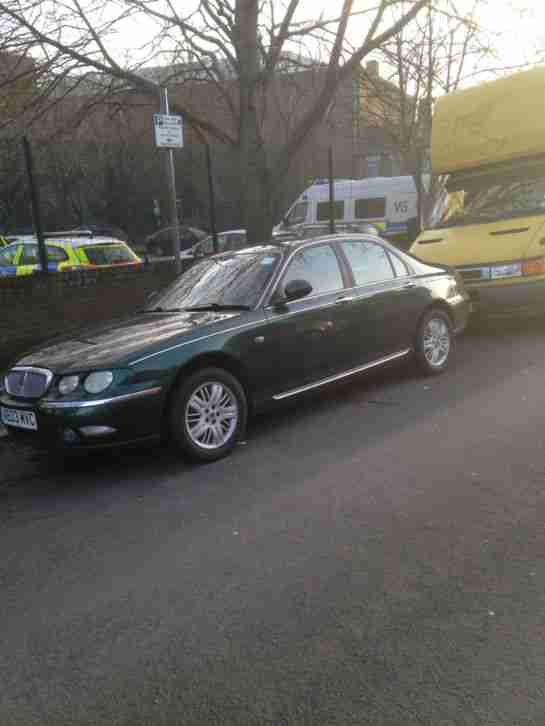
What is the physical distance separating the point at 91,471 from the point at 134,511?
0.91 metres

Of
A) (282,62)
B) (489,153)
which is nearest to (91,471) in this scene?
(489,153)

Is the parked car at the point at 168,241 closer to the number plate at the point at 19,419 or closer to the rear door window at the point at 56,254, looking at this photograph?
the rear door window at the point at 56,254

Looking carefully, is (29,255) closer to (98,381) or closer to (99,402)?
(98,381)

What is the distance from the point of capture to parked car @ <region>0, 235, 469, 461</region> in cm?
458

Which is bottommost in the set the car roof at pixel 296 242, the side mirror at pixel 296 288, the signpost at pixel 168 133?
the side mirror at pixel 296 288

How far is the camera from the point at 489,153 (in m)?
9.51

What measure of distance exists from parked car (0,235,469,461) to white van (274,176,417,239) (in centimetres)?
1373

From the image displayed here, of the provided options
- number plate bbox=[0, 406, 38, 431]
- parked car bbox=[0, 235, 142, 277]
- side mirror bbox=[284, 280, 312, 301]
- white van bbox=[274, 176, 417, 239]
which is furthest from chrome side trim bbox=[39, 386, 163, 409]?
white van bbox=[274, 176, 417, 239]

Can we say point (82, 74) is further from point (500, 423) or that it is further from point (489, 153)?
point (500, 423)

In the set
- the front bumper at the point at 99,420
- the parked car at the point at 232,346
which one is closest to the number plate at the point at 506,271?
the parked car at the point at 232,346

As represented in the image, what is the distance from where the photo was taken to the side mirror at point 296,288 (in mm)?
5477

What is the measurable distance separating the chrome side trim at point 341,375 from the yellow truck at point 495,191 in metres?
2.38

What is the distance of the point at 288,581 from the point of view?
3189mm

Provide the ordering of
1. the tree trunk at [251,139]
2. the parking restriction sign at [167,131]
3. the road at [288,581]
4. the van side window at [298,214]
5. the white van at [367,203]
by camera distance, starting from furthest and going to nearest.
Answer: the van side window at [298,214] < the white van at [367,203] < the tree trunk at [251,139] < the parking restriction sign at [167,131] < the road at [288,581]
